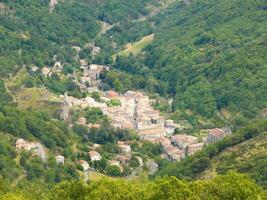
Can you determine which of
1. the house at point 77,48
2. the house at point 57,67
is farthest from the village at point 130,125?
the house at point 77,48

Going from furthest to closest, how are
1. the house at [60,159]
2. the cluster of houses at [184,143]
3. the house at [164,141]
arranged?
the house at [164,141], the cluster of houses at [184,143], the house at [60,159]

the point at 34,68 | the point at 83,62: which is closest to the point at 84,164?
the point at 34,68

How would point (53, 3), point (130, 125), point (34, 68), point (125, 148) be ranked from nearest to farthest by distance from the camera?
1. point (125, 148)
2. point (130, 125)
3. point (34, 68)
4. point (53, 3)

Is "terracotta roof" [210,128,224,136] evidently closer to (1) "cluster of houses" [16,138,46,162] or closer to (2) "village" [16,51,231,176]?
(2) "village" [16,51,231,176]

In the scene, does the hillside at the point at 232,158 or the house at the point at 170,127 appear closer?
the hillside at the point at 232,158

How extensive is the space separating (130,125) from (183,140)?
675 centimetres

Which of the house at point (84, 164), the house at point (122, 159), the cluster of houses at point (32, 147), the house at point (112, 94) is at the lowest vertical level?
the house at point (84, 164)

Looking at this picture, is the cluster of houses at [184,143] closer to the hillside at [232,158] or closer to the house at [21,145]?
the hillside at [232,158]

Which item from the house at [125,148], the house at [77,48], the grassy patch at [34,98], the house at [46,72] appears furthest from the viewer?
the house at [77,48]

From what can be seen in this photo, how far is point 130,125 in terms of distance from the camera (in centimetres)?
8331

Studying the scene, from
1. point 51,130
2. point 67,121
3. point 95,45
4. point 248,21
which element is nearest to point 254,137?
point 51,130

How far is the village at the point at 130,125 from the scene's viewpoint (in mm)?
70500

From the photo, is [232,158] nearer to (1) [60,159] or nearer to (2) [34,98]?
(1) [60,159]

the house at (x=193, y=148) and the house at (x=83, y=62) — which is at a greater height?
the house at (x=83, y=62)
